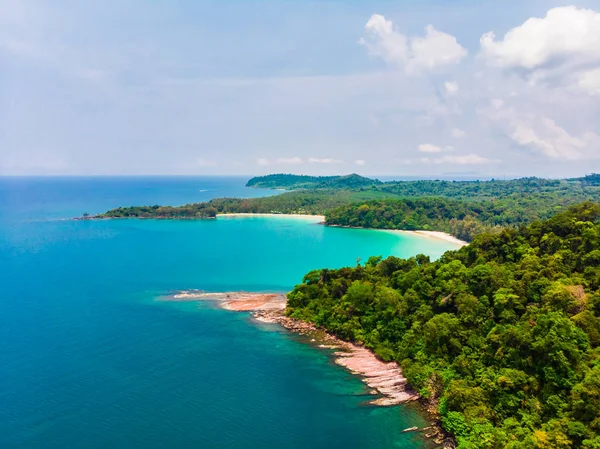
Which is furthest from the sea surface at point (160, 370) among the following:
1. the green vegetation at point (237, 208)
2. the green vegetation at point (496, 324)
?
the green vegetation at point (237, 208)

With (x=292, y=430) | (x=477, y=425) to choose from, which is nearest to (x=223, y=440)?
(x=292, y=430)

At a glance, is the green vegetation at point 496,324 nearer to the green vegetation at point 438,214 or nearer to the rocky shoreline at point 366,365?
→ the rocky shoreline at point 366,365

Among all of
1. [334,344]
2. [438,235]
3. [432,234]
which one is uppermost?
[432,234]

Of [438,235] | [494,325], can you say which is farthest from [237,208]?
[494,325]

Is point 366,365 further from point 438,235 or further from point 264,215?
point 264,215

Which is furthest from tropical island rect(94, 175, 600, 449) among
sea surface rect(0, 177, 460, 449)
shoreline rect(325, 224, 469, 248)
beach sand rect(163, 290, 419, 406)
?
shoreline rect(325, 224, 469, 248)

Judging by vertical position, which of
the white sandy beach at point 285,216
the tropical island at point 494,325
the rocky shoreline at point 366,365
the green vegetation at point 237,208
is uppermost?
the green vegetation at point 237,208
